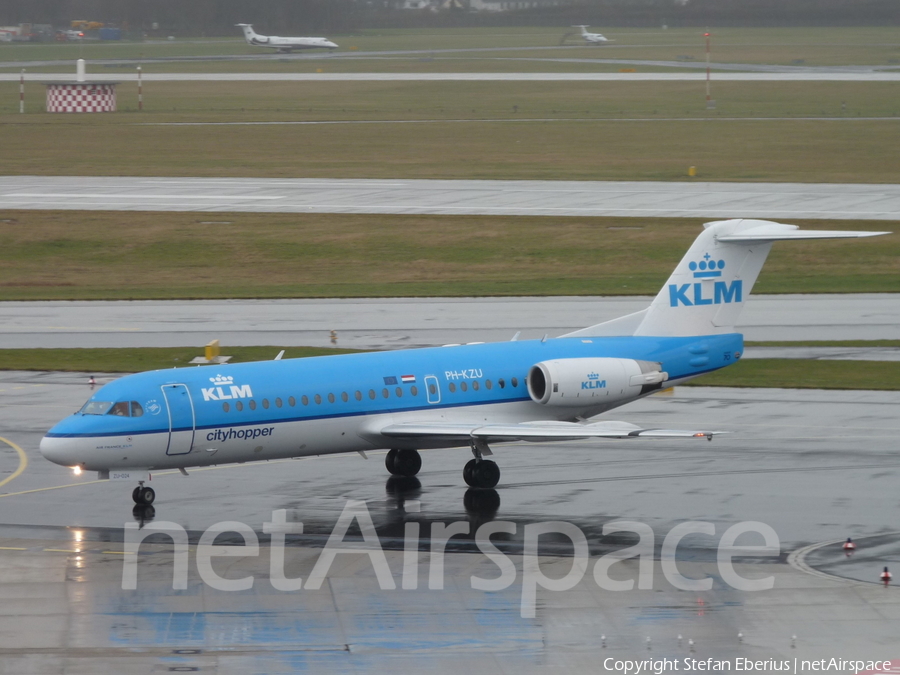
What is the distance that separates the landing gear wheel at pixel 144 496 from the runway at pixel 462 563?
389 mm

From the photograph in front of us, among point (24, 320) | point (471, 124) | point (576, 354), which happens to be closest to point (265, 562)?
point (576, 354)

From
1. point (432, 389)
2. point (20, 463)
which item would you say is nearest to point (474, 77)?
point (20, 463)

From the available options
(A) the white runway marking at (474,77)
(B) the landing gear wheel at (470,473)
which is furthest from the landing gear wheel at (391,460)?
(A) the white runway marking at (474,77)

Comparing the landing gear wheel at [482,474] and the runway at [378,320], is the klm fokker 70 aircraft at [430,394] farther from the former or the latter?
the runway at [378,320]

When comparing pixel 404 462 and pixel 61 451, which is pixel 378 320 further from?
pixel 61 451

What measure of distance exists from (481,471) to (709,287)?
831 cm

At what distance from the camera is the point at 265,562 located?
2456 cm

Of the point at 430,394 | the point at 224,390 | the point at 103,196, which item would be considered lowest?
the point at 103,196

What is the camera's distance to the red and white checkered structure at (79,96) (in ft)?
399

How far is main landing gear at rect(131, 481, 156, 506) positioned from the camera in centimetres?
2800

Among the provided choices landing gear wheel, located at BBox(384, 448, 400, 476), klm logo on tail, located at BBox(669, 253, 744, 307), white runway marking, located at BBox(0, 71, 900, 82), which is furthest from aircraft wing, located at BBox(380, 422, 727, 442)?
white runway marking, located at BBox(0, 71, 900, 82)

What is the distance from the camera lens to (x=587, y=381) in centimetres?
3045

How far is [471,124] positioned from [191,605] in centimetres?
9583

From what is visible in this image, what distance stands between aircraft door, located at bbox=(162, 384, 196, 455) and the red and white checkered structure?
101 m
